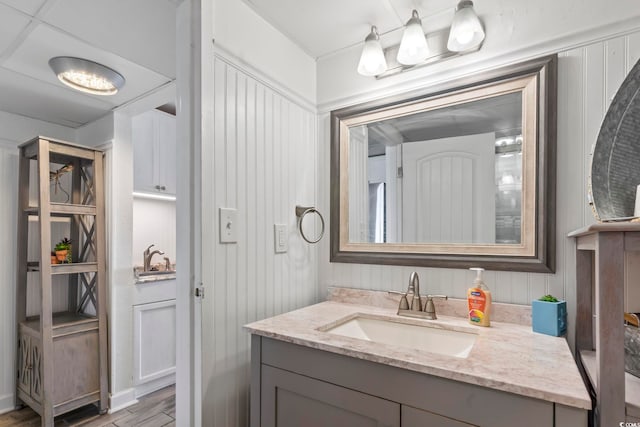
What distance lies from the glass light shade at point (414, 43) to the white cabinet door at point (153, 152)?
2.00 metres

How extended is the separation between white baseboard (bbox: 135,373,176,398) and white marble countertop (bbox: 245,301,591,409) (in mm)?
1793

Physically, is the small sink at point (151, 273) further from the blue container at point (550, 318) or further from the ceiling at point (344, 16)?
the blue container at point (550, 318)

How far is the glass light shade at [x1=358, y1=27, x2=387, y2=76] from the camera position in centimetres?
145

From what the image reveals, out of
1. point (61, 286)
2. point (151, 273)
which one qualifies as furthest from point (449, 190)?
point (61, 286)

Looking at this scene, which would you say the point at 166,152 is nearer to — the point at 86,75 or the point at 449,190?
the point at 86,75

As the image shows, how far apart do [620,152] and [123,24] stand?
1783 millimetres

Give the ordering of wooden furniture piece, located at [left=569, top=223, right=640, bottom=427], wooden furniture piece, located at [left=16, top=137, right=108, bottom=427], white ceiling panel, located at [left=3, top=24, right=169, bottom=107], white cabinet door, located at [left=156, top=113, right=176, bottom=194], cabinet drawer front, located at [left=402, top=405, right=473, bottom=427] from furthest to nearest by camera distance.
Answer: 1. white cabinet door, located at [left=156, top=113, right=176, bottom=194]
2. wooden furniture piece, located at [left=16, top=137, right=108, bottom=427]
3. white ceiling panel, located at [left=3, top=24, right=169, bottom=107]
4. cabinet drawer front, located at [left=402, top=405, right=473, bottom=427]
5. wooden furniture piece, located at [left=569, top=223, right=640, bottom=427]

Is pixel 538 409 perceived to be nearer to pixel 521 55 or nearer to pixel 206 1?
pixel 521 55

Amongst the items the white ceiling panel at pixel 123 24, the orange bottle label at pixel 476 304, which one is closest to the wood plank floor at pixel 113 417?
the orange bottle label at pixel 476 304

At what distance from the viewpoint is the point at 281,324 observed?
118 centimetres

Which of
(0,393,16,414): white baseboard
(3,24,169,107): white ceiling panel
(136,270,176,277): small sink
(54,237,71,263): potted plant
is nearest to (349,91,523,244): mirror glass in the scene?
(3,24,169,107): white ceiling panel

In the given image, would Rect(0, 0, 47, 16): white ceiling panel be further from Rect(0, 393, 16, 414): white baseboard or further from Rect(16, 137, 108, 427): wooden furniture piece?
Rect(0, 393, 16, 414): white baseboard

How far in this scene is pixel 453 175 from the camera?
1.36 m

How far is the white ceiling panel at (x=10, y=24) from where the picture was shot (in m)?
1.28
